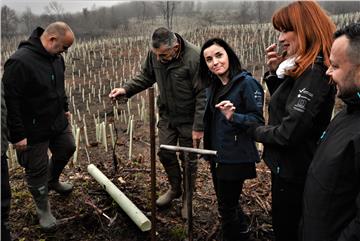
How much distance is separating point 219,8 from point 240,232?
39.3 metres

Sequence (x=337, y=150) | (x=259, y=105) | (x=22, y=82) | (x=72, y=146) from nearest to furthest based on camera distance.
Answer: (x=337, y=150)
(x=259, y=105)
(x=22, y=82)
(x=72, y=146)

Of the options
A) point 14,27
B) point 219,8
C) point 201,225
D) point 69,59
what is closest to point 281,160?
point 201,225

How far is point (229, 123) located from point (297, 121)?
61 cm

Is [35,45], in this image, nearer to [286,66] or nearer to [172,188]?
[172,188]

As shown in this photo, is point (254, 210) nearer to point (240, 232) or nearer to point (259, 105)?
point (240, 232)

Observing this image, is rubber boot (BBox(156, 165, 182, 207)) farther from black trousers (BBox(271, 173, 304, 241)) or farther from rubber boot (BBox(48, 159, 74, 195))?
black trousers (BBox(271, 173, 304, 241))

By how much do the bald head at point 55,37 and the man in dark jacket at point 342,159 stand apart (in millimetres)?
2183

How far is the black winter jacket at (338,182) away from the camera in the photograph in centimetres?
143

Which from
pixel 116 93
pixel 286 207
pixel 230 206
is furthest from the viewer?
pixel 116 93

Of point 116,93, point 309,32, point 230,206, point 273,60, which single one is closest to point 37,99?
point 116,93

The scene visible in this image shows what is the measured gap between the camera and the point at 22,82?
285 centimetres

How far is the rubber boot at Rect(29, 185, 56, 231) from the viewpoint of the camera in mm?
3100

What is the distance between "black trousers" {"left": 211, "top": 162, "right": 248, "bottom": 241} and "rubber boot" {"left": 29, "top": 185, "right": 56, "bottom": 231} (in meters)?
1.48

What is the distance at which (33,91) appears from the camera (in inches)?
117
